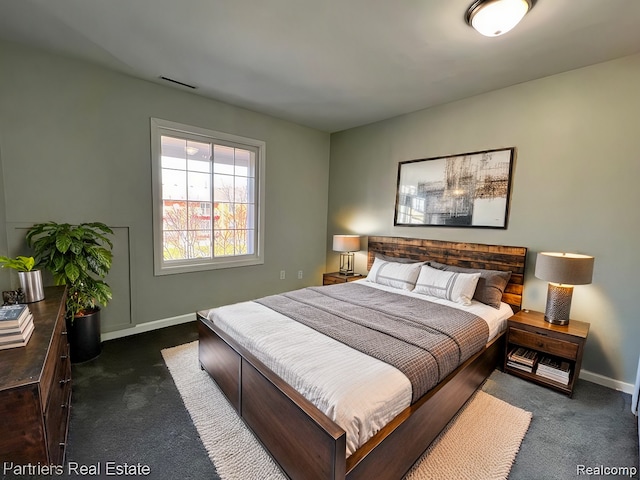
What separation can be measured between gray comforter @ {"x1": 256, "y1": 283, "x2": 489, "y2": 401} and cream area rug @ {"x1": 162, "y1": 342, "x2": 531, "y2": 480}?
40 centimetres

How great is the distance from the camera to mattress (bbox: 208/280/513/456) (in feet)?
4.16

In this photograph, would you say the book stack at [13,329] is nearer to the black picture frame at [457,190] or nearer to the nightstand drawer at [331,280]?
the nightstand drawer at [331,280]

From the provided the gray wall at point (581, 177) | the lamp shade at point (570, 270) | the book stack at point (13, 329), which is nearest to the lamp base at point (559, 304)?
the lamp shade at point (570, 270)

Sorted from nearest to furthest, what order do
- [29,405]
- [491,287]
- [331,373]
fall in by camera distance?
[29,405] < [331,373] < [491,287]

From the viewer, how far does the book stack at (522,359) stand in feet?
Answer: 7.98

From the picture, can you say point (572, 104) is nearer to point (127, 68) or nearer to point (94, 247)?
point (127, 68)

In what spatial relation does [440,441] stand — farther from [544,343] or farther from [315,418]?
[544,343]

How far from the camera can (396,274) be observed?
3240 mm

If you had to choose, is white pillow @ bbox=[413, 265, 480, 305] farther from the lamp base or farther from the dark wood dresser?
the dark wood dresser

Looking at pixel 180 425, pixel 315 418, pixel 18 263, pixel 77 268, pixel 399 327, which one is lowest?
pixel 180 425

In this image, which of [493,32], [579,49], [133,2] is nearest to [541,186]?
[579,49]

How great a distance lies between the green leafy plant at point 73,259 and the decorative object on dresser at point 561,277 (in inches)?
145

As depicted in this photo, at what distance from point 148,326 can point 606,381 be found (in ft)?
14.6

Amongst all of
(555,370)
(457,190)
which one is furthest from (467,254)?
(555,370)
